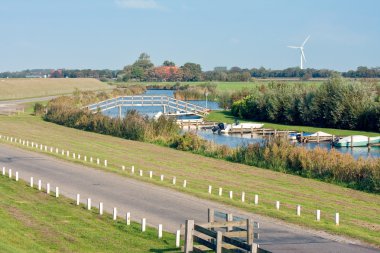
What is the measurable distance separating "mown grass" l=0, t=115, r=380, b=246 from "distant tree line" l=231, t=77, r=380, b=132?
1566 inches

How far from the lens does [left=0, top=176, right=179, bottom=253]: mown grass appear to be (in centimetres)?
2283

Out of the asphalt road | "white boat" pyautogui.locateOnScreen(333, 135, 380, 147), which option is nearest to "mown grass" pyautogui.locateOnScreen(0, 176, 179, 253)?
the asphalt road

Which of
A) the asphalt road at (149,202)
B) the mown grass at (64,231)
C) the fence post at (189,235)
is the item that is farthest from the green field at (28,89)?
the fence post at (189,235)

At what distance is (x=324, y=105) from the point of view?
102m

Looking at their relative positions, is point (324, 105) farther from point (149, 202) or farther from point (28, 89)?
point (28, 89)

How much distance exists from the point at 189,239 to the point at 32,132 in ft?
188

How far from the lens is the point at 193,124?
105 m

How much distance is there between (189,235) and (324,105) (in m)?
83.6

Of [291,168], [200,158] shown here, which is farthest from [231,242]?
[200,158]

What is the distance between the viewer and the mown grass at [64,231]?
2283 centimetres

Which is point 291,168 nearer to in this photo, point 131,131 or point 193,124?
point 131,131

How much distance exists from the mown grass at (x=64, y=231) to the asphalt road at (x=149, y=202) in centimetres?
138

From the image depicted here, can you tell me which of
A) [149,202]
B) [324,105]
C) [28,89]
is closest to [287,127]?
[324,105]

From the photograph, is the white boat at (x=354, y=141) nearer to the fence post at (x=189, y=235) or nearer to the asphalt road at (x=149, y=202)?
the asphalt road at (x=149, y=202)
